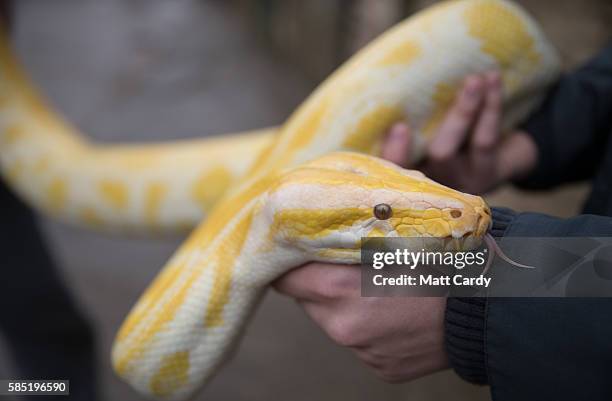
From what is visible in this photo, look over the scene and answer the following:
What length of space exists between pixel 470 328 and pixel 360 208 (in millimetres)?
188

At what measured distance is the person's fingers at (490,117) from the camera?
1094mm

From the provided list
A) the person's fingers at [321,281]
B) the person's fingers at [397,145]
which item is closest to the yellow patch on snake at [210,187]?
the person's fingers at [397,145]

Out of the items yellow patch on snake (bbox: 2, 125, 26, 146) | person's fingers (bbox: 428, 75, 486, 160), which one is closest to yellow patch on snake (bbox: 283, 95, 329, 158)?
person's fingers (bbox: 428, 75, 486, 160)

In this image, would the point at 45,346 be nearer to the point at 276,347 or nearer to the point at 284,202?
the point at 276,347

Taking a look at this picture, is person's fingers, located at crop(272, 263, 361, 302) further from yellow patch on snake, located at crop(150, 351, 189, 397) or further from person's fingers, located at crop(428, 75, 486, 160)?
person's fingers, located at crop(428, 75, 486, 160)

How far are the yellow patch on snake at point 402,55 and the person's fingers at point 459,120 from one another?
0.12m

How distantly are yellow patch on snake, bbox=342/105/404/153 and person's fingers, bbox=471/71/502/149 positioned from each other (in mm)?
187

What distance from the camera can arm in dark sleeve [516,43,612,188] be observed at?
112 cm

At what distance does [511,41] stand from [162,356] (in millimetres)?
821

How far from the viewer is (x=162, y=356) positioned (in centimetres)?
87

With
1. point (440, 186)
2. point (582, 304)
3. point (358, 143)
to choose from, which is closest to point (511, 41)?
point (358, 143)

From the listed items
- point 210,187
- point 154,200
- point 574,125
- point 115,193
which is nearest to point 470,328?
point 574,125

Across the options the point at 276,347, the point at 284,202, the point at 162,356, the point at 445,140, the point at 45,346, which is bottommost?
the point at 276,347

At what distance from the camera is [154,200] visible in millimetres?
1411
